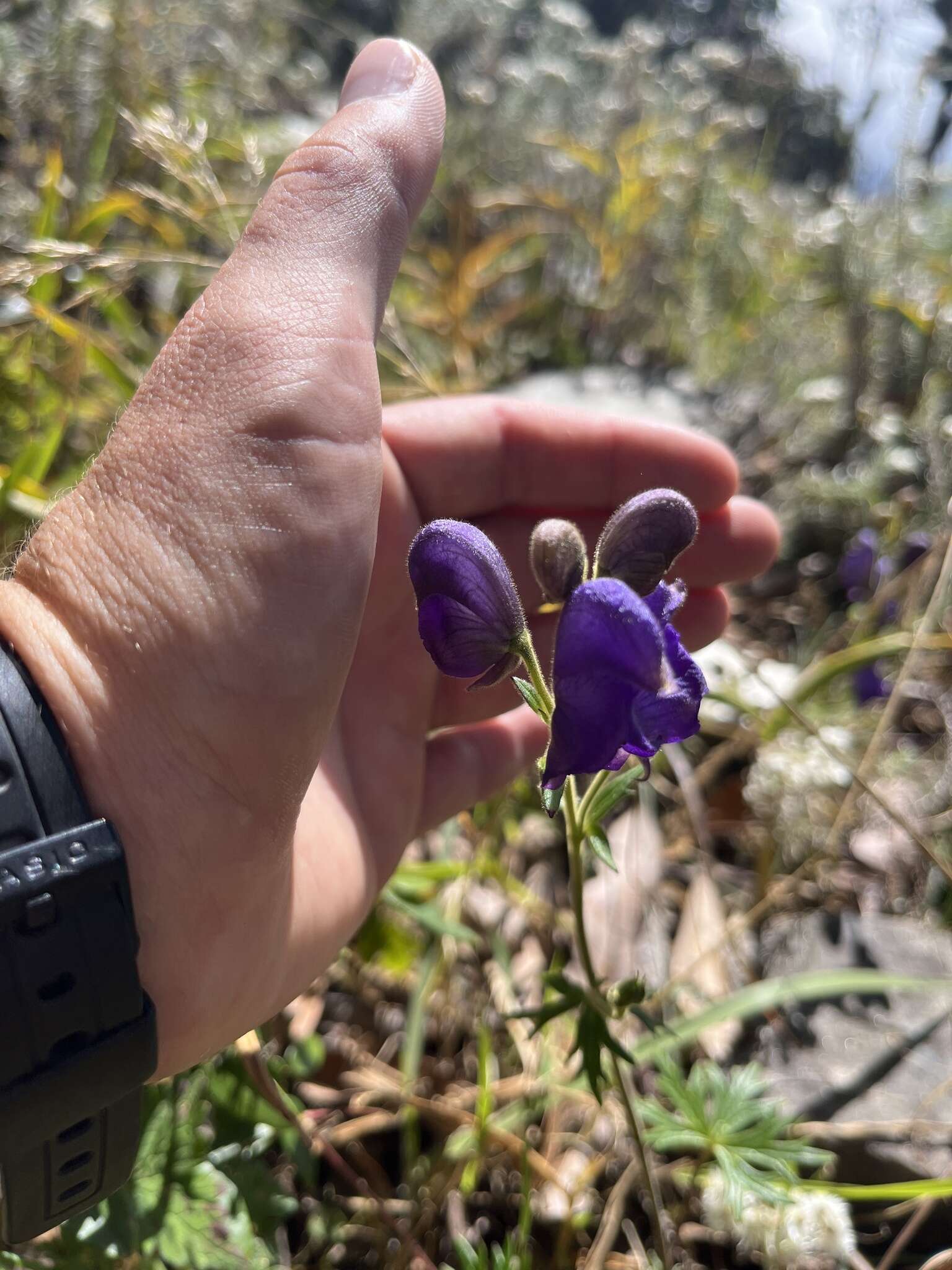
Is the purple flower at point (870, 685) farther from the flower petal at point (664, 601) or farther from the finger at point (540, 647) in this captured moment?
the flower petal at point (664, 601)

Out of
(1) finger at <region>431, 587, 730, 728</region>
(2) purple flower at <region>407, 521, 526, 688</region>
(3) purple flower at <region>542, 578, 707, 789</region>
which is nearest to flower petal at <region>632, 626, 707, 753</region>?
(3) purple flower at <region>542, 578, 707, 789</region>

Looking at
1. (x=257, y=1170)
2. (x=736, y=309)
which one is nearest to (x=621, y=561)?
(x=257, y=1170)

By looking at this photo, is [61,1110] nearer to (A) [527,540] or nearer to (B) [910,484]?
(A) [527,540]

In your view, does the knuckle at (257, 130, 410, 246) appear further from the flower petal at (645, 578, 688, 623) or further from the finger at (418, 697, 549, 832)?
the finger at (418, 697, 549, 832)

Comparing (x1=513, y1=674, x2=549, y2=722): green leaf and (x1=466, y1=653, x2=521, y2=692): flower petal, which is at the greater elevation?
(x1=513, y1=674, x2=549, y2=722): green leaf

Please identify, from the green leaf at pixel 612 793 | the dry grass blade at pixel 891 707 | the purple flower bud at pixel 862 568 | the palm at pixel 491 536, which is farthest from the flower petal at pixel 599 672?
the purple flower bud at pixel 862 568

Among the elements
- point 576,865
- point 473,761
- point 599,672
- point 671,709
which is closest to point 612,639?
point 599,672
